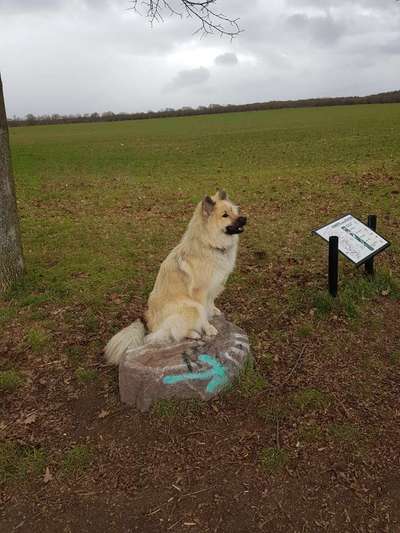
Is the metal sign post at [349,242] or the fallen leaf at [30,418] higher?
the metal sign post at [349,242]

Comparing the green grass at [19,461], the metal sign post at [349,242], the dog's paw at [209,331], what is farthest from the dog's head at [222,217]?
the green grass at [19,461]

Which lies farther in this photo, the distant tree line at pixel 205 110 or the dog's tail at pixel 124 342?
the distant tree line at pixel 205 110

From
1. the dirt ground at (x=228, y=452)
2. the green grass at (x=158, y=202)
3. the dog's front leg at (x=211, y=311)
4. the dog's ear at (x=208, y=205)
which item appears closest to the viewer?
the dirt ground at (x=228, y=452)

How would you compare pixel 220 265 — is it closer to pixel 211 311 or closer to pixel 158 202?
pixel 211 311

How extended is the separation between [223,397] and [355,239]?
11.0ft

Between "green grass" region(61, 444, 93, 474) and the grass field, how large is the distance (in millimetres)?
14

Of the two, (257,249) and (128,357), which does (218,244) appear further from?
(257,249)

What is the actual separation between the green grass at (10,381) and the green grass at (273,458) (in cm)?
306

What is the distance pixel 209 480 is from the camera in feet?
12.9

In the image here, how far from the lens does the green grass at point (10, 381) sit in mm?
5301

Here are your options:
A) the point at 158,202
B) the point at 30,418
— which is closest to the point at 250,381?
the point at 30,418

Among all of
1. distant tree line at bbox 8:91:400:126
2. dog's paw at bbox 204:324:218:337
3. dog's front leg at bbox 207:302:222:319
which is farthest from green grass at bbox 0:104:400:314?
distant tree line at bbox 8:91:400:126

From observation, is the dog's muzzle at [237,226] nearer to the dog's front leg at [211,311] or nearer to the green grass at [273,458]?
the dog's front leg at [211,311]

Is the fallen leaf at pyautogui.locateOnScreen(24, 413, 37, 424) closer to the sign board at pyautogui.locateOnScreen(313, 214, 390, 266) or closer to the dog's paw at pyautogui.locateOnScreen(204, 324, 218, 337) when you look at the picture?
the dog's paw at pyautogui.locateOnScreen(204, 324, 218, 337)
